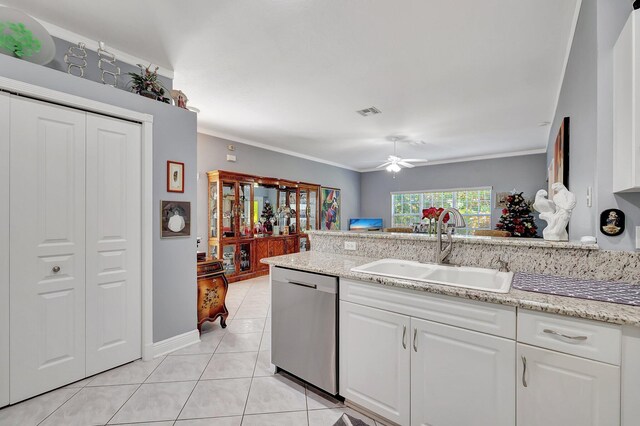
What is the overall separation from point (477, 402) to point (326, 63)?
2.75 meters

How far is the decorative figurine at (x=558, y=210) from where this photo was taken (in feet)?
5.20

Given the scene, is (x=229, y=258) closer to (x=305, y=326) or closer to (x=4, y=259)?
(x=4, y=259)

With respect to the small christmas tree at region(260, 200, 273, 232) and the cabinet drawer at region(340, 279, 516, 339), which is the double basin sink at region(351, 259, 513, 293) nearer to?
the cabinet drawer at region(340, 279, 516, 339)

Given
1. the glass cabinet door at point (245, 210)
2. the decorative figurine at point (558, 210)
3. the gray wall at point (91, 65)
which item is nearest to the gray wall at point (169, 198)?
the gray wall at point (91, 65)

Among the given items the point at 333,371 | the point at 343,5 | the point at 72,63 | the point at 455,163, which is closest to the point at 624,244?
the point at 333,371

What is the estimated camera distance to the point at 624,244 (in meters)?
1.40

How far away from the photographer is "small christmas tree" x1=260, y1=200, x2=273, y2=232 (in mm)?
5598

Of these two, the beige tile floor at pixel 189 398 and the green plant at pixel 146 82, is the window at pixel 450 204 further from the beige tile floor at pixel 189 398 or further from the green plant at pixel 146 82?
the green plant at pixel 146 82

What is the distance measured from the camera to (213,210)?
484 cm

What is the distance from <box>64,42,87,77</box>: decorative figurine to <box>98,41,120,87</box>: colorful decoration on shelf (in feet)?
0.35

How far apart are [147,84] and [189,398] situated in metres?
2.57

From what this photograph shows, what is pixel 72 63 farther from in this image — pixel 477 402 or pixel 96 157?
pixel 477 402

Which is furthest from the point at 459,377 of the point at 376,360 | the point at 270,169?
the point at 270,169

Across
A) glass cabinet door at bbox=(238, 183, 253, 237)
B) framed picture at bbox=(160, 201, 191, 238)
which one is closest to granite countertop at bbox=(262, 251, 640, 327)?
framed picture at bbox=(160, 201, 191, 238)
